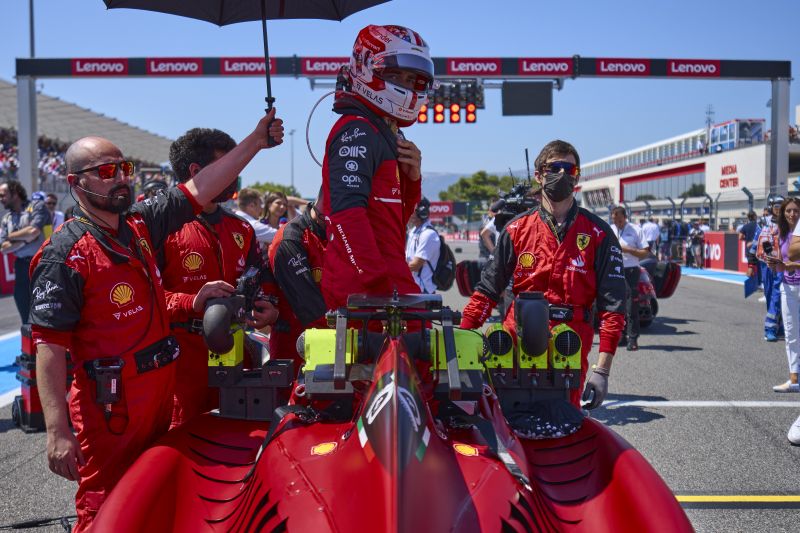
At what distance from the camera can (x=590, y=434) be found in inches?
117

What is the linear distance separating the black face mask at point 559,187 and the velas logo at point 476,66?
19.1m

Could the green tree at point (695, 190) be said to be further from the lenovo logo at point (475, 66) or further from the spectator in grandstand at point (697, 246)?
the lenovo logo at point (475, 66)

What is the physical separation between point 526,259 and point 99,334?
2456mm

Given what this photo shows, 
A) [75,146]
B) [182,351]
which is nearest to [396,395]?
[75,146]

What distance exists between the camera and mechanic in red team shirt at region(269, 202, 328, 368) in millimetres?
4254

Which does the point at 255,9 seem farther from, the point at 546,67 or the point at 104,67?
the point at 104,67

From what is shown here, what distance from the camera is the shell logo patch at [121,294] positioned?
2895mm

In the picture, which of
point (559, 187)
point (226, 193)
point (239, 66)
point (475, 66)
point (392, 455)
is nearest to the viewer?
point (392, 455)

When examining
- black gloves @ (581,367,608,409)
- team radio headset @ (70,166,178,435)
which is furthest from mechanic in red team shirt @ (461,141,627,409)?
team radio headset @ (70,166,178,435)

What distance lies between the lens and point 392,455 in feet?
6.14

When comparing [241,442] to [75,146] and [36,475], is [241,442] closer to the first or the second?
[75,146]

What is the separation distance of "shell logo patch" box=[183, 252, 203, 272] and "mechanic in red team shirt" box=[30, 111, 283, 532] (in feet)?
2.75

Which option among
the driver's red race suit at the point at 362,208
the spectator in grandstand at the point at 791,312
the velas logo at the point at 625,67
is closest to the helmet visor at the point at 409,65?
the driver's red race suit at the point at 362,208

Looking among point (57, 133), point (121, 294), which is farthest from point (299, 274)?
point (57, 133)
